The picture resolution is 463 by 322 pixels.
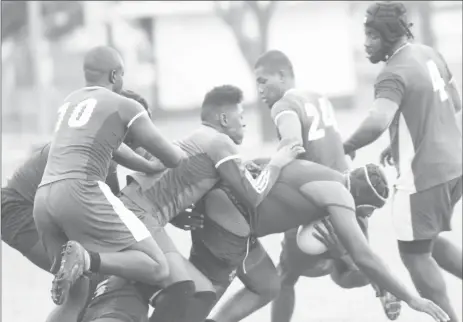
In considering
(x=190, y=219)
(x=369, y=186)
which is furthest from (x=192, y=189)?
(x=369, y=186)

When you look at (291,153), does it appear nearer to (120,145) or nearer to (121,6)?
(120,145)

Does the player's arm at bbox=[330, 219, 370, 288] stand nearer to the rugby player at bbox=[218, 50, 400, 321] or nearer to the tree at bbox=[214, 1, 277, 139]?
the rugby player at bbox=[218, 50, 400, 321]

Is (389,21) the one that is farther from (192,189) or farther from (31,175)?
(31,175)

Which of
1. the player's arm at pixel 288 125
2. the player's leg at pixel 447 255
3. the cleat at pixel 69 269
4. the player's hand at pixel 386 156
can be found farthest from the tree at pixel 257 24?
the cleat at pixel 69 269

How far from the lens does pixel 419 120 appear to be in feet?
26.4

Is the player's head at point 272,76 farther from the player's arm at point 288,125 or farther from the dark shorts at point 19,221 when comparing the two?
the dark shorts at point 19,221

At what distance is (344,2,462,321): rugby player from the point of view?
7.95 m

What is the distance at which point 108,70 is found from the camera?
6930mm

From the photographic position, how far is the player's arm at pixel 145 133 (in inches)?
263

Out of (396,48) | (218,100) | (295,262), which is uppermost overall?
(396,48)

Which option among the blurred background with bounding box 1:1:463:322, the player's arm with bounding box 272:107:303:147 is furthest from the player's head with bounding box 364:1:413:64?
the blurred background with bounding box 1:1:463:322

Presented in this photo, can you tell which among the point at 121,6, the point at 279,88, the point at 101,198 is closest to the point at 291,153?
the point at 279,88

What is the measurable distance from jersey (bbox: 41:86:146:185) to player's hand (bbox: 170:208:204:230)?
0.65 m

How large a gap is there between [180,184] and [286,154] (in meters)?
0.78
